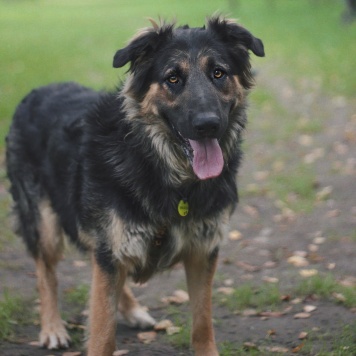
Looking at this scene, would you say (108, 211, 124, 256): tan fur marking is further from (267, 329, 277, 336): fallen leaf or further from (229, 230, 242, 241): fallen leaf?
(229, 230, 242, 241): fallen leaf

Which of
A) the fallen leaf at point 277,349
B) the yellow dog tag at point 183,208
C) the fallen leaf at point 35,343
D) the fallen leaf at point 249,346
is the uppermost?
the yellow dog tag at point 183,208

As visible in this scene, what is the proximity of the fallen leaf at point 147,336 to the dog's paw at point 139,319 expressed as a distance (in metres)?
0.09

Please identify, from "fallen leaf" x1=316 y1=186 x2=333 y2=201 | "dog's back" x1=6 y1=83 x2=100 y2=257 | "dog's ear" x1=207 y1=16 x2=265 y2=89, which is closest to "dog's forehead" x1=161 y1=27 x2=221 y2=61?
"dog's ear" x1=207 y1=16 x2=265 y2=89

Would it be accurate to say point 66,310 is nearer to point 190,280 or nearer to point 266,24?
point 190,280

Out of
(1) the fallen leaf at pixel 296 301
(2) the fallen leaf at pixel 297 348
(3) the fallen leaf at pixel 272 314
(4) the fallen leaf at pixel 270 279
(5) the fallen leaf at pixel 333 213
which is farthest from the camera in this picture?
(5) the fallen leaf at pixel 333 213

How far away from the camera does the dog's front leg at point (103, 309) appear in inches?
181

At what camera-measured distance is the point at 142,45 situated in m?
4.47

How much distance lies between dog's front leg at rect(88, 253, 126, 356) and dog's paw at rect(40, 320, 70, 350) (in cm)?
73

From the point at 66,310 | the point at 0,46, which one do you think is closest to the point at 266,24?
the point at 0,46

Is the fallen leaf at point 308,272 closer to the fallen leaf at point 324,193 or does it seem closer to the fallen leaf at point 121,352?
the fallen leaf at point 121,352

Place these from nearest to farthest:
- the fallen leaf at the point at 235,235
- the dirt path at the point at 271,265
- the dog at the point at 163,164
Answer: the dog at the point at 163,164, the dirt path at the point at 271,265, the fallen leaf at the point at 235,235

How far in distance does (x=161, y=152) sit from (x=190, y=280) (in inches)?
40.1

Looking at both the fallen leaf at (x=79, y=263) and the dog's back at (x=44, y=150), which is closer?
the dog's back at (x=44, y=150)

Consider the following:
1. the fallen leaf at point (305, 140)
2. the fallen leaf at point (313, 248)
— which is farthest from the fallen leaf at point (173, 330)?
the fallen leaf at point (305, 140)
